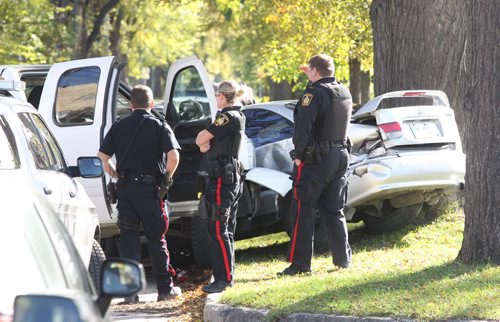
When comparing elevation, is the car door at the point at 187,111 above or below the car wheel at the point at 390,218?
above

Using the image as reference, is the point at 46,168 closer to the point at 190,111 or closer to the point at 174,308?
the point at 174,308

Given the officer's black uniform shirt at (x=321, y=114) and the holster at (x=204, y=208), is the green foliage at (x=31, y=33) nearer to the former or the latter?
the holster at (x=204, y=208)

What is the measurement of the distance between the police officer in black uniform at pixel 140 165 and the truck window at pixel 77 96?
1276 mm

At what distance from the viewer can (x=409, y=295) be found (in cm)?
820

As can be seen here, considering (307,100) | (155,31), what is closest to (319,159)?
(307,100)

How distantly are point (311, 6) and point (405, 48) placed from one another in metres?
7.89

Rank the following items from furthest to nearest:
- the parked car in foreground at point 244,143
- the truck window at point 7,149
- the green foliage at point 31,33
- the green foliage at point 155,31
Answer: the green foliage at point 155,31 < the green foliage at point 31,33 < the parked car in foreground at point 244,143 < the truck window at point 7,149

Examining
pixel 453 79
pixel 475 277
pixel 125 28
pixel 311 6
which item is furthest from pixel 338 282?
pixel 125 28


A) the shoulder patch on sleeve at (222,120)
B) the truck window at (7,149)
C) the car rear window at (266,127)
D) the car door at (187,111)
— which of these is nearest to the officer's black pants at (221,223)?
the shoulder patch on sleeve at (222,120)

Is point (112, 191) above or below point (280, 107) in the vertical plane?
below

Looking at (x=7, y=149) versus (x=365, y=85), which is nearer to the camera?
(x=7, y=149)

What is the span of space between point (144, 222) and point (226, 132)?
1047 mm

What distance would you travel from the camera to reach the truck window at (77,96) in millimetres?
11094

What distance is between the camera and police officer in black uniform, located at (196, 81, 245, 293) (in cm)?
969
